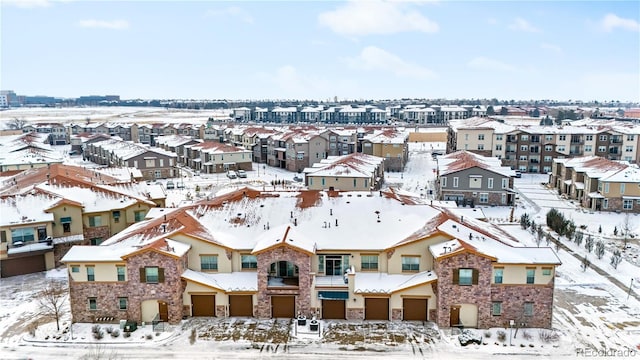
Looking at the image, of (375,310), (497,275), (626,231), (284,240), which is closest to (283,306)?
(284,240)

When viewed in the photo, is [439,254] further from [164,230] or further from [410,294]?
[164,230]

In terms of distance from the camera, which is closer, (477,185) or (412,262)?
(412,262)

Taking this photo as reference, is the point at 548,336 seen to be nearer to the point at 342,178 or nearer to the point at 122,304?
the point at 122,304

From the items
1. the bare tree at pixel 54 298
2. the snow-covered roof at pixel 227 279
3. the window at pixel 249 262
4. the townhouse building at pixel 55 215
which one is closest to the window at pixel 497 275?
the snow-covered roof at pixel 227 279

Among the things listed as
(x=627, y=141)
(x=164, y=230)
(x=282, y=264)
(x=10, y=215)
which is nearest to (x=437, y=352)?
(x=282, y=264)

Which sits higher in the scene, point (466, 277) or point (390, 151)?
point (390, 151)

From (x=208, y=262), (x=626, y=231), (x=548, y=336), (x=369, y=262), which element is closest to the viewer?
(x=548, y=336)

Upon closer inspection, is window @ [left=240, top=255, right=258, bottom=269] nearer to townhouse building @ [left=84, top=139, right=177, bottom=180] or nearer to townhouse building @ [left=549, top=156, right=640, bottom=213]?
townhouse building @ [left=549, top=156, right=640, bottom=213]
